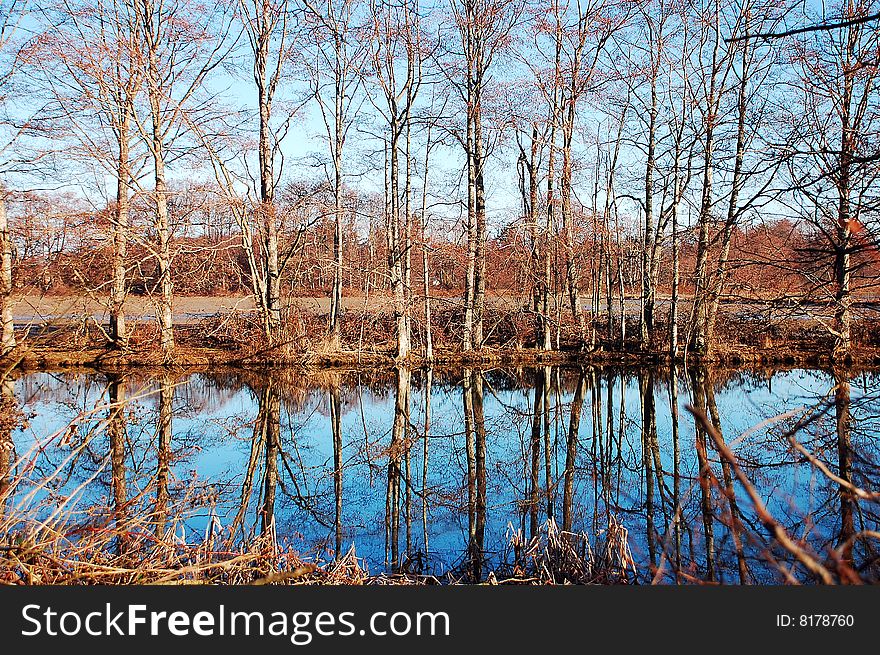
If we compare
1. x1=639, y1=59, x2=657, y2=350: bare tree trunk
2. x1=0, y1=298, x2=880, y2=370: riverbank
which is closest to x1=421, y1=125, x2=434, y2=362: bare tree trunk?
x1=0, y1=298, x2=880, y2=370: riverbank

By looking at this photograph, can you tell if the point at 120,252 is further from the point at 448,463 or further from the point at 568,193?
the point at 568,193

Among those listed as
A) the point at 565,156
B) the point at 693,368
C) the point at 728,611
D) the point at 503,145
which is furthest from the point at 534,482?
the point at 503,145

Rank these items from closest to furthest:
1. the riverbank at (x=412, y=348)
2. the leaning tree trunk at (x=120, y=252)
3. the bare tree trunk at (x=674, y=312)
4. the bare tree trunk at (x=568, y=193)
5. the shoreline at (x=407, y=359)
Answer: the leaning tree trunk at (x=120, y=252)
the shoreline at (x=407, y=359)
the riverbank at (x=412, y=348)
the bare tree trunk at (x=674, y=312)
the bare tree trunk at (x=568, y=193)

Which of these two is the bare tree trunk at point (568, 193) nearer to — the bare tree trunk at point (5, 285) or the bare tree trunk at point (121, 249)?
the bare tree trunk at point (121, 249)

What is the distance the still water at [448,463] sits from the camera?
5.68 m

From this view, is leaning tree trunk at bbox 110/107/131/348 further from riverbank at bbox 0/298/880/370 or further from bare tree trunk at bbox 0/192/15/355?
bare tree trunk at bbox 0/192/15/355

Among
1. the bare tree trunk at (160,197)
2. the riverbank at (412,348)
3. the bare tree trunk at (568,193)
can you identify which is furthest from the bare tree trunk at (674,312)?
the bare tree trunk at (160,197)

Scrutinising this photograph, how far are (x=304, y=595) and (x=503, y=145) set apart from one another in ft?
57.5

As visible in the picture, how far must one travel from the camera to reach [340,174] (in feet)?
61.3

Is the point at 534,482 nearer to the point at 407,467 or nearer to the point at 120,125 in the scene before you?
the point at 407,467

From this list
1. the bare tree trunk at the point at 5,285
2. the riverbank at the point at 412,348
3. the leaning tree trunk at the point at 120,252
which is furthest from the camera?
the riverbank at the point at 412,348

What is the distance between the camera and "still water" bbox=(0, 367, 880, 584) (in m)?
5.68

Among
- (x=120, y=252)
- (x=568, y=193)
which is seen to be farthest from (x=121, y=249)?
(x=568, y=193)

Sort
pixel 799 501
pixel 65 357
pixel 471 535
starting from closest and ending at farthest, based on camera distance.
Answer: pixel 471 535 < pixel 799 501 < pixel 65 357
